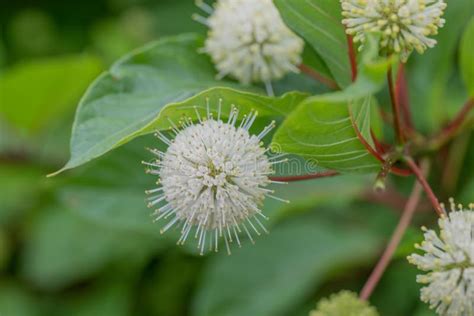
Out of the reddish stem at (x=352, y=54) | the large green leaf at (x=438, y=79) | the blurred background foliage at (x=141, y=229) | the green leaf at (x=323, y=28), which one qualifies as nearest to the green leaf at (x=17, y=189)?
the blurred background foliage at (x=141, y=229)

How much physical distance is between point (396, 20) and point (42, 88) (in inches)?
88.3

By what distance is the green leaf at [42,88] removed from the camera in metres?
3.71

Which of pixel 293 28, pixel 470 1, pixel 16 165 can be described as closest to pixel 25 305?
pixel 16 165

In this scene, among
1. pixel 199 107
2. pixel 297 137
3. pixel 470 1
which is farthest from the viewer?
pixel 470 1

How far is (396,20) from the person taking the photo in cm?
212

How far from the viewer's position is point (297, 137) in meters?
1.97

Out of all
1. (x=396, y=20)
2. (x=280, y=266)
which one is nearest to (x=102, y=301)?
(x=280, y=266)

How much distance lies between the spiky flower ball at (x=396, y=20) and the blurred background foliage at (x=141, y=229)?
3.68ft

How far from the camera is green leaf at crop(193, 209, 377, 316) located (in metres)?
3.64

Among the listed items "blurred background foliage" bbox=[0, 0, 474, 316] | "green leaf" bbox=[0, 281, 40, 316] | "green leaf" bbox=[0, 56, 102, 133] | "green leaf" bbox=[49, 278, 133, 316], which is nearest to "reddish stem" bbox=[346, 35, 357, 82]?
"blurred background foliage" bbox=[0, 0, 474, 316]

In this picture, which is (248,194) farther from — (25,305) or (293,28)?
(25,305)

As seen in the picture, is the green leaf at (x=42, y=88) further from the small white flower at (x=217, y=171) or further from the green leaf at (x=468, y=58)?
the green leaf at (x=468, y=58)

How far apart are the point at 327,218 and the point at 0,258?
5.66 feet

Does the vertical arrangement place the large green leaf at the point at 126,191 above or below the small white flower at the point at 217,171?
below
